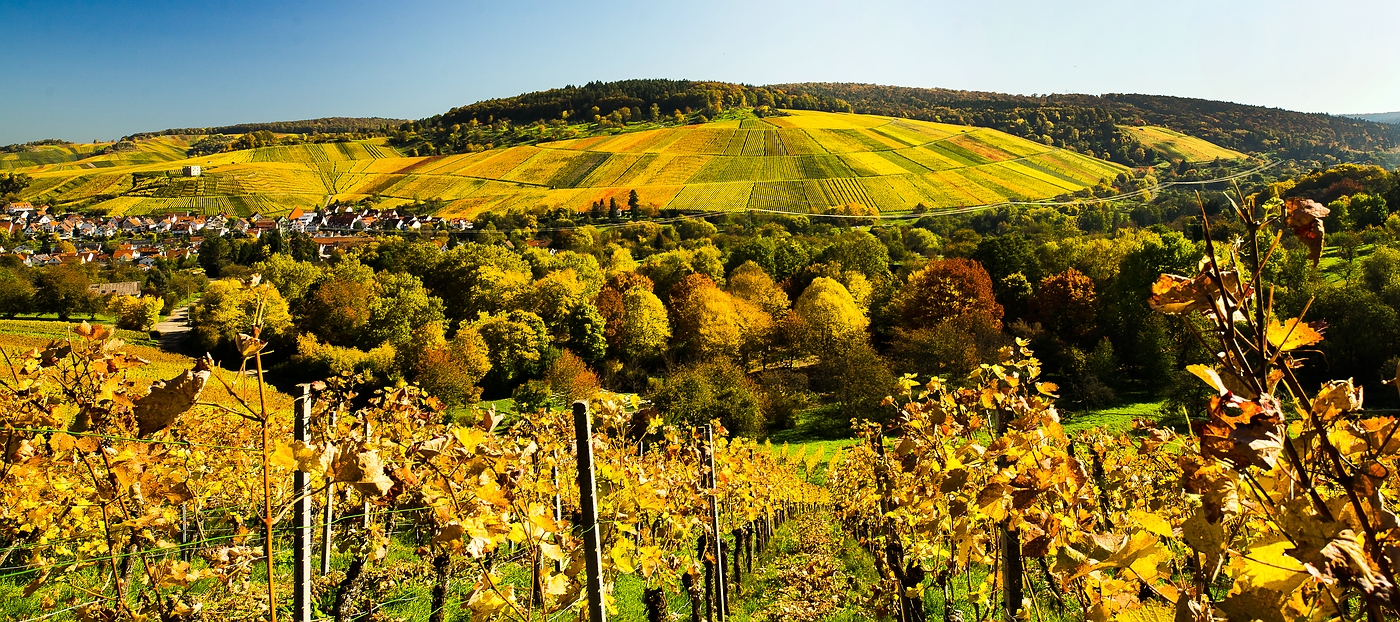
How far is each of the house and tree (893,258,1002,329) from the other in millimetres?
45879

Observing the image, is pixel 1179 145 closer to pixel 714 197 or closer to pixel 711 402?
pixel 714 197

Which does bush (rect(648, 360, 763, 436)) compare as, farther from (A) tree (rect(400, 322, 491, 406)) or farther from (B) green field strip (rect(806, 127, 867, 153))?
(B) green field strip (rect(806, 127, 867, 153))

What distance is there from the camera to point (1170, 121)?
117688 mm

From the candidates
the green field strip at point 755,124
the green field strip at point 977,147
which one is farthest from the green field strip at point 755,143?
the green field strip at point 977,147

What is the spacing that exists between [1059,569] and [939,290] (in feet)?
100

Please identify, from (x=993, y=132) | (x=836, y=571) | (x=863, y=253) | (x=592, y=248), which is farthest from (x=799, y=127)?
(x=836, y=571)

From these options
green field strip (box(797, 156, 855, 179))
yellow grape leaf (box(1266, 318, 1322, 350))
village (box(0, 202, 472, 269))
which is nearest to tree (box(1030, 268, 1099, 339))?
yellow grape leaf (box(1266, 318, 1322, 350))

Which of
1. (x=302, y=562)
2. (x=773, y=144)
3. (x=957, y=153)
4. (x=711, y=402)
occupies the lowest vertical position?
(x=711, y=402)

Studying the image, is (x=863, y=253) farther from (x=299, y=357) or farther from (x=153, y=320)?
(x=153, y=320)

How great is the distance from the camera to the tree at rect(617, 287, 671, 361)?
3191 centimetres

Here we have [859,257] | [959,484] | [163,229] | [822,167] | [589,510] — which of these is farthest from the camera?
[822,167]

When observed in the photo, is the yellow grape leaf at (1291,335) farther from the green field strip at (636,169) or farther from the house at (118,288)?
the green field strip at (636,169)

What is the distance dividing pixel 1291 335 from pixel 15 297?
52013 mm

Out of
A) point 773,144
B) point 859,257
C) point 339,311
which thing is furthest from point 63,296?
point 773,144
